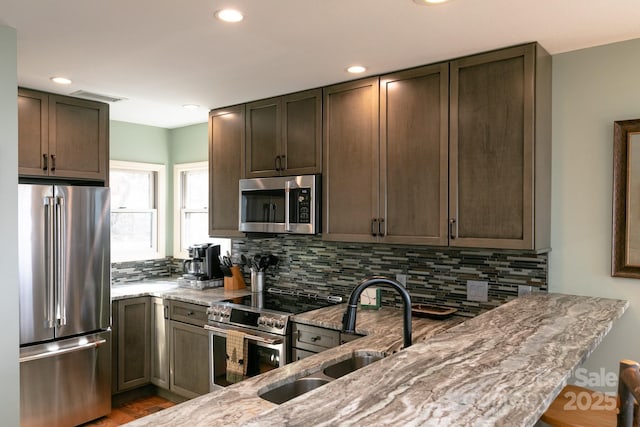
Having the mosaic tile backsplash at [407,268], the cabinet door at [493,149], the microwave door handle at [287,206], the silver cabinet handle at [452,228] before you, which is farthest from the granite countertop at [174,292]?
the cabinet door at [493,149]

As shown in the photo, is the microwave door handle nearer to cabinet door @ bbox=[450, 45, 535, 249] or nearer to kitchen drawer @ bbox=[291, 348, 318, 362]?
kitchen drawer @ bbox=[291, 348, 318, 362]

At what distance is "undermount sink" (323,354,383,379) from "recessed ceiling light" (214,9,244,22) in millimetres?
1594

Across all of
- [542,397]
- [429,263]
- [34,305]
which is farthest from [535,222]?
[34,305]

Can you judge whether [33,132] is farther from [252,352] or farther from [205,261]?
[252,352]

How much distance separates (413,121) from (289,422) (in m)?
2.12

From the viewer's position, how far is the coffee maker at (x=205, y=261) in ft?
14.1

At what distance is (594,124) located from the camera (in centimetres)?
253

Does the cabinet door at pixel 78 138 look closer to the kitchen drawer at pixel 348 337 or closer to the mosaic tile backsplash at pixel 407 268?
the mosaic tile backsplash at pixel 407 268

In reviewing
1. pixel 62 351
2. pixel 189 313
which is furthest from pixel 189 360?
pixel 62 351

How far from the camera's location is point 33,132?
3.38 meters

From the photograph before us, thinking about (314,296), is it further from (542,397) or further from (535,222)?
(542,397)

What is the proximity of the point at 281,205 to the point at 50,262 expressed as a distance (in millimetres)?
1609

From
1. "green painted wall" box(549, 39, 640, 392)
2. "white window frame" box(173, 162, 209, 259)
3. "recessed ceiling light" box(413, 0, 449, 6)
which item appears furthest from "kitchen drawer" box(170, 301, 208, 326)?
"recessed ceiling light" box(413, 0, 449, 6)

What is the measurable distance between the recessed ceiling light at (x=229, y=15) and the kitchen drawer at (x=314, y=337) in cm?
175
